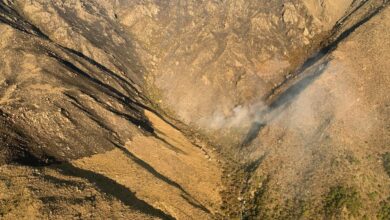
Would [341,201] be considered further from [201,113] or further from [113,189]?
[201,113]

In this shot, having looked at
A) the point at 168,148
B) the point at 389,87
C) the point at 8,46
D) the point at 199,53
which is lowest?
the point at 8,46

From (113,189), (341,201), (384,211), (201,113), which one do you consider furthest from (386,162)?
(201,113)

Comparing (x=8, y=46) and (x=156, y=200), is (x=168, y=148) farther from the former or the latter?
(x=8, y=46)

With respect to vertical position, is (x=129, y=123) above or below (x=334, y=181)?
below

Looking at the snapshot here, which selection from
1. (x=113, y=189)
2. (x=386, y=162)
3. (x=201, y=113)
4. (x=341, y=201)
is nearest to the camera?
(x=341, y=201)

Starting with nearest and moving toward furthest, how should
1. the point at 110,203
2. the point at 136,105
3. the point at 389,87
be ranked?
the point at 110,203, the point at 389,87, the point at 136,105

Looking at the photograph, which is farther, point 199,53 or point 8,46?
point 199,53

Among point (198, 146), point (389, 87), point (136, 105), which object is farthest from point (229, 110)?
point (389, 87)

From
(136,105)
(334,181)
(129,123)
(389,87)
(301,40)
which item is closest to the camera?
(334,181)
